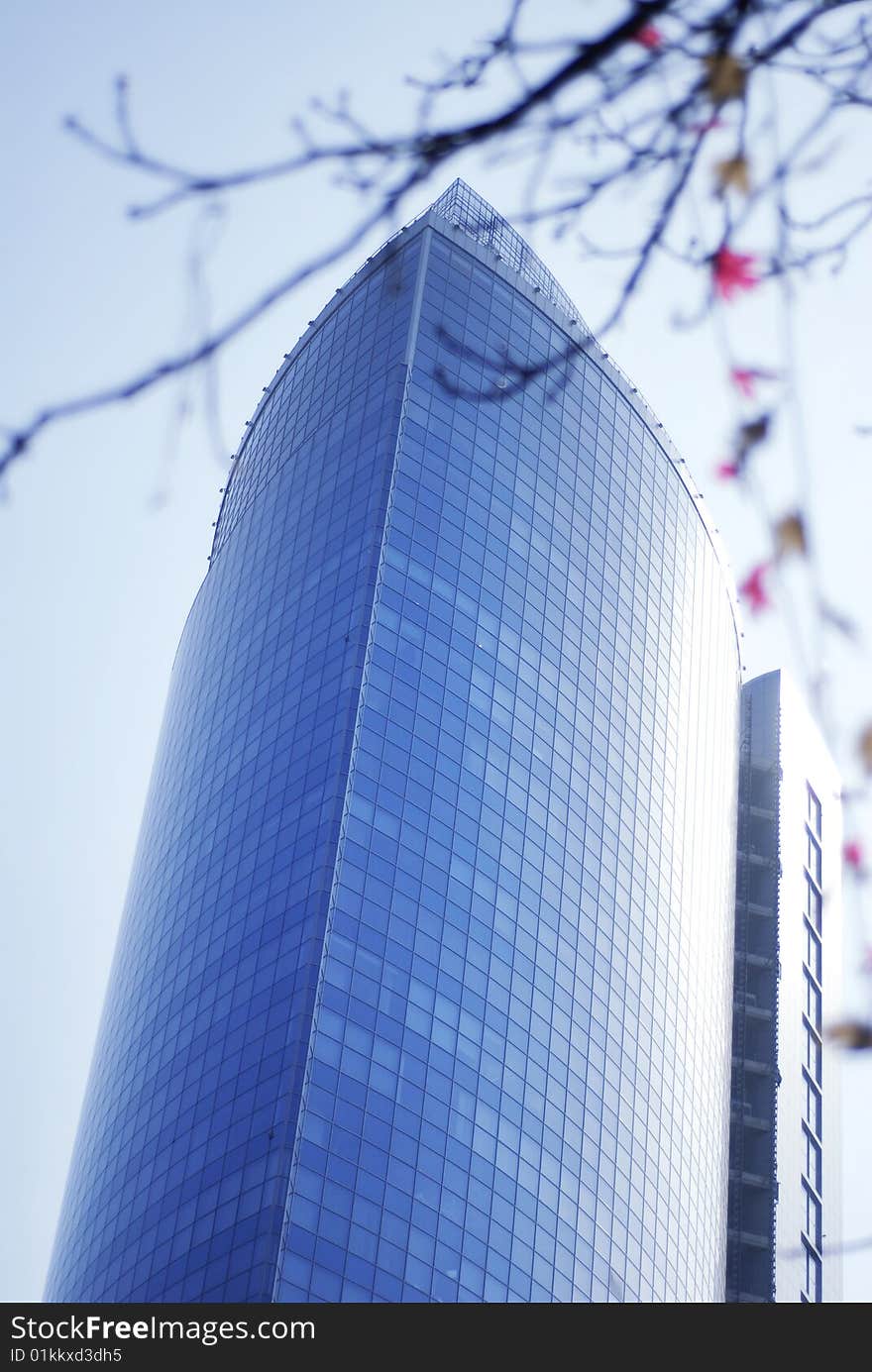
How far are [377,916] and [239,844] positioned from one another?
32.8ft

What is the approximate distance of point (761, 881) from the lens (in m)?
102

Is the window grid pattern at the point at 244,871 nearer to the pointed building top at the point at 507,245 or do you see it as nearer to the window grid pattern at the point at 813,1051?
the pointed building top at the point at 507,245

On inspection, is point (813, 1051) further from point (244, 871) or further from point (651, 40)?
point (651, 40)

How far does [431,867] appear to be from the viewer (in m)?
70.6

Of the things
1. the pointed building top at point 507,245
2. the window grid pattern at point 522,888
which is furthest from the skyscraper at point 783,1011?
the pointed building top at point 507,245

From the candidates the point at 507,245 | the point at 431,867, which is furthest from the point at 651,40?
the point at 507,245

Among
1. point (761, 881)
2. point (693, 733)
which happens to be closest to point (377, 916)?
point (693, 733)

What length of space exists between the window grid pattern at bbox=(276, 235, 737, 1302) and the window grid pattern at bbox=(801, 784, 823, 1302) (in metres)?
7.34

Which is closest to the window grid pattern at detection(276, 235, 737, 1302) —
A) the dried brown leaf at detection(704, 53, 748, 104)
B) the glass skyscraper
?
the glass skyscraper

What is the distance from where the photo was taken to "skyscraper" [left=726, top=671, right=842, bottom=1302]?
292 feet

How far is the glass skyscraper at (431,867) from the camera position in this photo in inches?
2532

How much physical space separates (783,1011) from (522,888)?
27473 mm

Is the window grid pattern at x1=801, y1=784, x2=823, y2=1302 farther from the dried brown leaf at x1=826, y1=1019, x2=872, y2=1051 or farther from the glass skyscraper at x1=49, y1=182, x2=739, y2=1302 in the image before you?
the dried brown leaf at x1=826, y1=1019, x2=872, y2=1051

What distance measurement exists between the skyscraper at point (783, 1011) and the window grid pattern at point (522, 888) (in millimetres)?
3207
